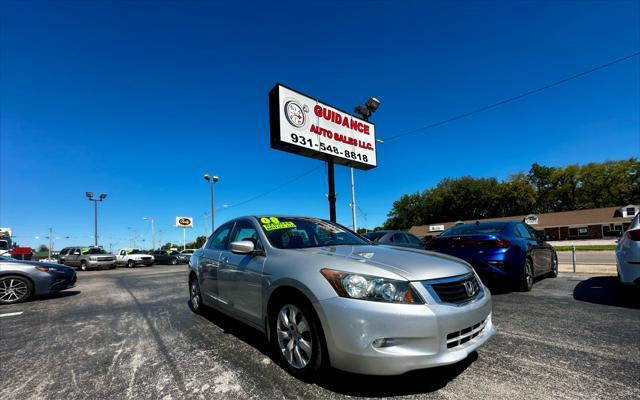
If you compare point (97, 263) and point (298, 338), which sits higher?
point (298, 338)

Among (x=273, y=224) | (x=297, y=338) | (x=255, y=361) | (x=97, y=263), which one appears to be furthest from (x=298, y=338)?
(x=97, y=263)

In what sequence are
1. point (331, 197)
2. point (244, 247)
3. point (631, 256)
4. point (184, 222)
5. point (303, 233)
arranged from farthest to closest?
point (184, 222), point (331, 197), point (631, 256), point (303, 233), point (244, 247)

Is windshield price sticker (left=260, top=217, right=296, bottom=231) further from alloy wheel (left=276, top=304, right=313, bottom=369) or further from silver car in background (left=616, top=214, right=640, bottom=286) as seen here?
silver car in background (left=616, top=214, right=640, bottom=286)

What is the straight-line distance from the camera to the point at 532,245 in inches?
261

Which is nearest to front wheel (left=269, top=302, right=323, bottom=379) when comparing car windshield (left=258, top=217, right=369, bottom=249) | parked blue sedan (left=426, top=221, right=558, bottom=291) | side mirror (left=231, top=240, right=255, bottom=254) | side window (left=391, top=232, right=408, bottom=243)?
side mirror (left=231, top=240, right=255, bottom=254)

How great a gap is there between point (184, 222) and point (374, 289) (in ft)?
215

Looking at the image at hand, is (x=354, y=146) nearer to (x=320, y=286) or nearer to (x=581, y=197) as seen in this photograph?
(x=320, y=286)

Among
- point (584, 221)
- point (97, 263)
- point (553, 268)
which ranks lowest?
point (97, 263)

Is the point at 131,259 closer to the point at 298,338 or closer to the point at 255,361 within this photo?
the point at 255,361

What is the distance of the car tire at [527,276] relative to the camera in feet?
20.0

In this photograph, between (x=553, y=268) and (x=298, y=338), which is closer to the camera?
(x=298, y=338)

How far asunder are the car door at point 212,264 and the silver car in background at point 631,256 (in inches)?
226

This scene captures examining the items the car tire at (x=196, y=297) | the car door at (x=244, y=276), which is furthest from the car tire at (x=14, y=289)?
the car door at (x=244, y=276)

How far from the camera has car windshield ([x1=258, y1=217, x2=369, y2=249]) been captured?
365 cm
